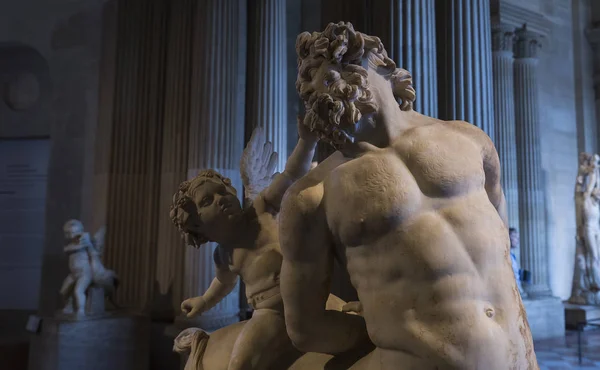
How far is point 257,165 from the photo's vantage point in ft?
10.3

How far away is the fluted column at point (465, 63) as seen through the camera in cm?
535

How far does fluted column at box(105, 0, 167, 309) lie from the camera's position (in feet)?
29.6

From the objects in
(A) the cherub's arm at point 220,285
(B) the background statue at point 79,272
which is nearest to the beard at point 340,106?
(A) the cherub's arm at point 220,285

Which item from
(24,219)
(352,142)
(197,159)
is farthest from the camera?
(24,219)

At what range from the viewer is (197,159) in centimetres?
799

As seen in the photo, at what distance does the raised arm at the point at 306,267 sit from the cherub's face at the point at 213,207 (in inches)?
28.0

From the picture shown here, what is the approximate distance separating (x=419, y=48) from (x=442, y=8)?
3.22ft

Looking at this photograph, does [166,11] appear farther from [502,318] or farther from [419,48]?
[502,318]

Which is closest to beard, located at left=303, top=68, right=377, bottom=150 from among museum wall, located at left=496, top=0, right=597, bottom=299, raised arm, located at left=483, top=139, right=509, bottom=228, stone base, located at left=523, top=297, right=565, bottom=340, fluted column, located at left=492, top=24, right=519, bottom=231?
raised arm, located at left=483, top=139, right=509, bottom=228

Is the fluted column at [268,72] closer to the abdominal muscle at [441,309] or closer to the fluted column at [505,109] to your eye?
the fluted column at [505,109]

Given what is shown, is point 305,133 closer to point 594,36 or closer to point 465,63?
point 465,63

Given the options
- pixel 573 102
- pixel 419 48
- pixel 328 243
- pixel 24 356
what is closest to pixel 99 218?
pixel 24 356

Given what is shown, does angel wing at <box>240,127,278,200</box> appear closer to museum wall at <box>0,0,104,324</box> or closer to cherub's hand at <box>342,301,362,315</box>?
cherub's hand at <box>342,301,362,315</box>

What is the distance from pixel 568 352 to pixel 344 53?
8.31m
